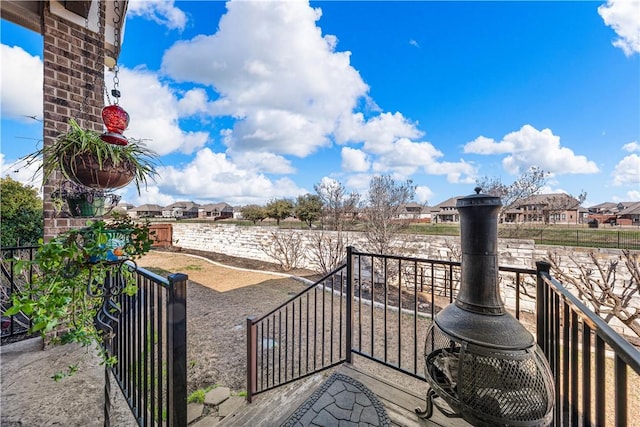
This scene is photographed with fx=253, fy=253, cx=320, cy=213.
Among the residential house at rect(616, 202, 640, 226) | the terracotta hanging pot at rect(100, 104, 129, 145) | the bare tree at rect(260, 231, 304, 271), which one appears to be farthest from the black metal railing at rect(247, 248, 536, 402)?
the residential house at rect(616, 202, 640, 226)

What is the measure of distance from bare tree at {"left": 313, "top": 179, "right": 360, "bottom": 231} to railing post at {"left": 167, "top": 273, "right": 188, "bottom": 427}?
6.96 metres

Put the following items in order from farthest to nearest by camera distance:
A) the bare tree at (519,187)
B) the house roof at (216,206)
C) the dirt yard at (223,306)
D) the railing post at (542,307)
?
the house roof at (216,206) < the bare tree at (519,187) < the dirt yard at (223,306) < the railing post at (542,307)

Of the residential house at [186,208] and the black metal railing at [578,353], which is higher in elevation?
the residential house at [186,208]

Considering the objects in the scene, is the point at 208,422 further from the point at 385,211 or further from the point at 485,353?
the point at 385,211

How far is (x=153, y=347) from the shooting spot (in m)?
1.37

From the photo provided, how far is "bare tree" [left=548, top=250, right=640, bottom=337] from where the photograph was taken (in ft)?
12.4

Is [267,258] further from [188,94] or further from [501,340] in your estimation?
[501,340]

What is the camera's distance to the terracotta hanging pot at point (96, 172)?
53.5 inches

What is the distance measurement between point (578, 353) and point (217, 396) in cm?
286

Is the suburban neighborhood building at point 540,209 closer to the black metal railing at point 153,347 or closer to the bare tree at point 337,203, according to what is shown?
the bare tree at point 337,203

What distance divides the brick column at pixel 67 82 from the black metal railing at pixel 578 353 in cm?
364

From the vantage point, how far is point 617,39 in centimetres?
467

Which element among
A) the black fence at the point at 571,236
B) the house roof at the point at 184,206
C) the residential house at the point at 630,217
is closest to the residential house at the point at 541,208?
the black fence at the point at 571,236

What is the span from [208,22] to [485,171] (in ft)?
25.3
